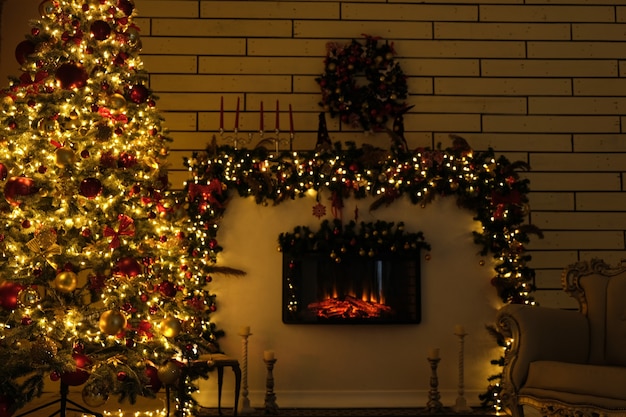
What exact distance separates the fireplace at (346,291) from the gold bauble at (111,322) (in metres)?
1.95

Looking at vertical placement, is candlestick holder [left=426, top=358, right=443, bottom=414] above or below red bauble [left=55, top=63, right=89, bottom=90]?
below

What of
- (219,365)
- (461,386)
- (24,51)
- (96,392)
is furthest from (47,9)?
(461,386)

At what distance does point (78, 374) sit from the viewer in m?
4.85

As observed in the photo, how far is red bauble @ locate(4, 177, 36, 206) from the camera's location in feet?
15.7

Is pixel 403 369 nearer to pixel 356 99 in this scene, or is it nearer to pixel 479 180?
pixel 479 180

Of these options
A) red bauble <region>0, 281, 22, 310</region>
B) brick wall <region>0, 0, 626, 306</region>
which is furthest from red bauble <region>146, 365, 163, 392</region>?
brick wall <region>0, 0, 626, 306</region>

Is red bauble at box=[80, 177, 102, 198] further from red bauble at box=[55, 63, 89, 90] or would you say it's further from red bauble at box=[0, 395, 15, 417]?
red bauble at box=[0, 395, 15, 417]

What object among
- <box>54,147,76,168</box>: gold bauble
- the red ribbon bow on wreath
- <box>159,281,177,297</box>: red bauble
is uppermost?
<box>54,147,76,168</box>: gold bauble

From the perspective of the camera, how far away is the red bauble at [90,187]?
4961 mm

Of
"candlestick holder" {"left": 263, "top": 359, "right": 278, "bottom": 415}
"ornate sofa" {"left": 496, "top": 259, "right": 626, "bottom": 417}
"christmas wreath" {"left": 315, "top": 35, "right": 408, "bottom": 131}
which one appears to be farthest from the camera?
"christmas wreath" {"left": 315, "top": 35, "right": 408, "bottom": 131}

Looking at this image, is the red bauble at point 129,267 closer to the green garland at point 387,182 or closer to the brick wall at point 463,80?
the green garland at point 387,182

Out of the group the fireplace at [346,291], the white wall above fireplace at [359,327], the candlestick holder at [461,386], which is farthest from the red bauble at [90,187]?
the candlestick holder at [461,386]

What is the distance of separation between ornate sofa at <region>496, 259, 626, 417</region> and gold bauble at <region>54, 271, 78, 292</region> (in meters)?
2.56

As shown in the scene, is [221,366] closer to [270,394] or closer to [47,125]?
[270,394]
